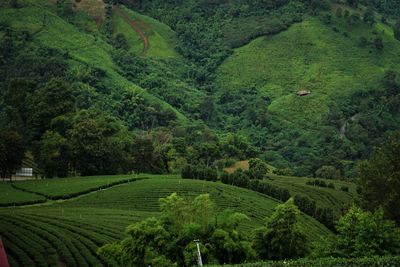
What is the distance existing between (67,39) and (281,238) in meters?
124

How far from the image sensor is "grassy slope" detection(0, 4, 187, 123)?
155550mm

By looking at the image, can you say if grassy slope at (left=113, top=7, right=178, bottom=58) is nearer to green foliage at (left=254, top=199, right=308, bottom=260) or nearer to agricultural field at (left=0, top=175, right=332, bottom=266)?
agricultural field at (left=0, top=175, right=332, bottom=266)

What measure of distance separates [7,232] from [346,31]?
13823 centimetres

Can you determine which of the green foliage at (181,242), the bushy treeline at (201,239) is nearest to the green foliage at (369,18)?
the bushy treeline at (201,239)

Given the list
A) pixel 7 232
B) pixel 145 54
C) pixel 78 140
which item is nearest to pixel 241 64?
pixel 145 54

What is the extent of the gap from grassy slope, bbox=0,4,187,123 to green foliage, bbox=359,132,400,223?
285ft

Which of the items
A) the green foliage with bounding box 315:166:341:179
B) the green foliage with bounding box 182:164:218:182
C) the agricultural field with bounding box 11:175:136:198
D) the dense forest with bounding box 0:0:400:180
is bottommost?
the agricultural field with bounding box 11:175:136:198

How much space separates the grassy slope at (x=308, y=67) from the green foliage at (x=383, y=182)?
269ft

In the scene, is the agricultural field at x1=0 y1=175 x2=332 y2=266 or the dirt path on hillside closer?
the agricultural field at x1=0 y1=175 x2=332 y2=266

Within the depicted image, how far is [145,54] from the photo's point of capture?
583ft

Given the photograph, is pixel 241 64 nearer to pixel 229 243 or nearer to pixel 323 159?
pixel 323 159

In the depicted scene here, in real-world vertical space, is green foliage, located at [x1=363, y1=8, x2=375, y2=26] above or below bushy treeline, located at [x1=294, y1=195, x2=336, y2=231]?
above

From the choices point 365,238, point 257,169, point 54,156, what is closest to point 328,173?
point 257,169

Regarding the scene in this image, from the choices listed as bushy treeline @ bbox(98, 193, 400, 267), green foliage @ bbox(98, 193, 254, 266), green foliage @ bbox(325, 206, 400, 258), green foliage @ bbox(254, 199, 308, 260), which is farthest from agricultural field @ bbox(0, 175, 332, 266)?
green foliage @ bbox(98, 193, 254, 266)
